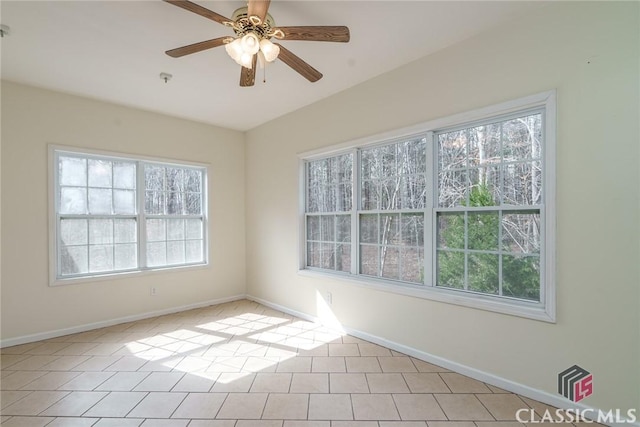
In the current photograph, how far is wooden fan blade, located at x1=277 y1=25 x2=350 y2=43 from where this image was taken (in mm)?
1900

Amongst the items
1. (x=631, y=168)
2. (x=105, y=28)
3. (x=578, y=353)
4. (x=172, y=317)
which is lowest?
(x=172, y=317)

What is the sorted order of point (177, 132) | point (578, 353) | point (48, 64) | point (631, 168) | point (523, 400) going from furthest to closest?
point (177, 132) < point (48, 64) < point (523, 400) < point (578, 353) < point (631, 168)

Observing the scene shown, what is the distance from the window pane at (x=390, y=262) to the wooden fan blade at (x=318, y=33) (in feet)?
6.83

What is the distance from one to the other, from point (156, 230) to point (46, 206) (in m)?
1.22

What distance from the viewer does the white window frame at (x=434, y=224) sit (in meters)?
2.15

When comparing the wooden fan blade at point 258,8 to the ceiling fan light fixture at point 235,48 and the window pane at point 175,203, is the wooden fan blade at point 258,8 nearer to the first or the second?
the ceiling fan light fixture at point 235,48

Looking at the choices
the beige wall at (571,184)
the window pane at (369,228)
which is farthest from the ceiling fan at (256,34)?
the window pane at (369,228)

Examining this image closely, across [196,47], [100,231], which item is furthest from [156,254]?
[196,47]

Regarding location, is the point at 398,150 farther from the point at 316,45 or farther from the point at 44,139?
the point at 44,139

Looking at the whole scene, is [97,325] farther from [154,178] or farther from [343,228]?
[343,228]

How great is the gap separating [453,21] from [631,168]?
5.17ft

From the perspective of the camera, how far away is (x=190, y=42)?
2582mm

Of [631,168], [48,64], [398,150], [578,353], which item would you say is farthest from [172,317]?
[631,168]

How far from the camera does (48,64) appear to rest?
289cm
